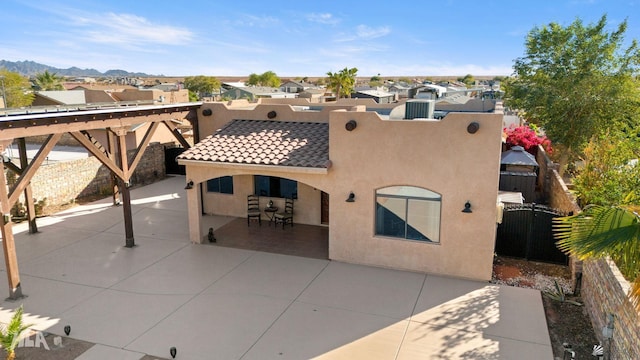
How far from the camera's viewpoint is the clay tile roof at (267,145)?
1378 centimetres

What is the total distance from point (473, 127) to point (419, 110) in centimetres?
363

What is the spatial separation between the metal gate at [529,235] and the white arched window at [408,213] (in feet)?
9.89

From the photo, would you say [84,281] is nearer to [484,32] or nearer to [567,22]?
[567,22]

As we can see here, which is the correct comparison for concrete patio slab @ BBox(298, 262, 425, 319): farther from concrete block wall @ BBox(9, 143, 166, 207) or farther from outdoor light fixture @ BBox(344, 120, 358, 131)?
concrete block wall @ BBox(9, 143, 166, 207)

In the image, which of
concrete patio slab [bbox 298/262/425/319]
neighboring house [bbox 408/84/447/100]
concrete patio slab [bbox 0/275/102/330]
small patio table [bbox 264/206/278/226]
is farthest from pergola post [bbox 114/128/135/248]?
neighboring house [bbox 408/84/447/100]

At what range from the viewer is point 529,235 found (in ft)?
45.9

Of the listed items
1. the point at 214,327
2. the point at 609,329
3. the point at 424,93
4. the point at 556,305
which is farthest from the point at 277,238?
the point at 609,329

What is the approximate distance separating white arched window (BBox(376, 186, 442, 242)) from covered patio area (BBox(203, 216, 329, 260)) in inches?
98.0

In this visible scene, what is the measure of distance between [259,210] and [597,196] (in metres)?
12.0

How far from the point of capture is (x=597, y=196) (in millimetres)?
13344

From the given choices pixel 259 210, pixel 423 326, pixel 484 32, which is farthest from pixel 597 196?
pixel 484 32

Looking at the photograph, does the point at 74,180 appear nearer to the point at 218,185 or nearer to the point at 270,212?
the point at 218,185

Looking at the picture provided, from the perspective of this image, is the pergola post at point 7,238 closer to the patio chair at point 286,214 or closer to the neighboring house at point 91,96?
the patio chair at point 286,214

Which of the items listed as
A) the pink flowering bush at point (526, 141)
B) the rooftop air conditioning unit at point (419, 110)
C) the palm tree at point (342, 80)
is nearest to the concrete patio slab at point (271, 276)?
the rooftop air conditioning unit at point (419, 110)
